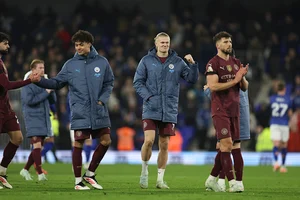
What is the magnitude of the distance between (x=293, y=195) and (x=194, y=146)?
16.3m

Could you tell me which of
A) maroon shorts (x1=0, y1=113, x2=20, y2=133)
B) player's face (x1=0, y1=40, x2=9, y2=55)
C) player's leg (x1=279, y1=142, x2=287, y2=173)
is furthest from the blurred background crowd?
player's face (x1=0, y1=40, x2=9, y2=55)

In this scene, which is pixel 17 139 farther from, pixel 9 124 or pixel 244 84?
pixel 244 84

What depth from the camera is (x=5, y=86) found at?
40.0 feet

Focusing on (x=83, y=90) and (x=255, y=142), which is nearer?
(x=83, y=90)

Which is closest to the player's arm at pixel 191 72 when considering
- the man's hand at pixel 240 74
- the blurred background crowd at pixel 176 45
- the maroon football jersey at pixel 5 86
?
the man's hand at pixel 240 74

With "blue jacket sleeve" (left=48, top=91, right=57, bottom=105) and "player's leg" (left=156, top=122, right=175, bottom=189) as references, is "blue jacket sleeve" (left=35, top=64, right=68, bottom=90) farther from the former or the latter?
"blue jacket sleeve" (left=48, top=91, right=57, bottom=105)

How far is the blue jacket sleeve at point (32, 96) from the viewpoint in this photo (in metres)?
15.9

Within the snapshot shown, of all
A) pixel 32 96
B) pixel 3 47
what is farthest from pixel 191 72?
pixel 32 96

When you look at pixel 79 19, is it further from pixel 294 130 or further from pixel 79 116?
pixel 79 116

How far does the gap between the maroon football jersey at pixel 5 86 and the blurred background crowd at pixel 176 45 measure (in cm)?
1379

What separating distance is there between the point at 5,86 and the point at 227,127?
11.8 feet

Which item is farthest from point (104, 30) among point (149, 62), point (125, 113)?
point (149, 62)

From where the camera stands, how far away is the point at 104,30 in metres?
32.8

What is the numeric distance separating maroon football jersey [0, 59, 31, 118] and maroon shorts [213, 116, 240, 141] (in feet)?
9.94
